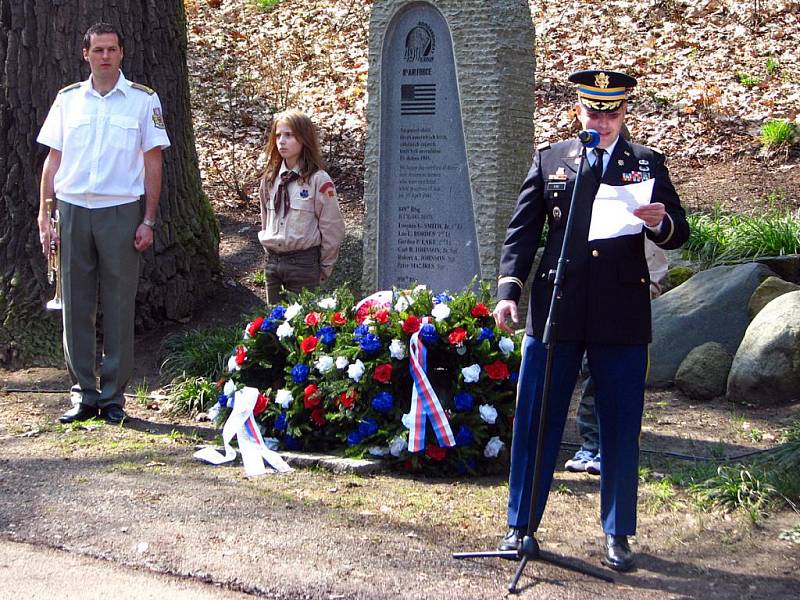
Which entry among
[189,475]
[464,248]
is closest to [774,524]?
[189,475]

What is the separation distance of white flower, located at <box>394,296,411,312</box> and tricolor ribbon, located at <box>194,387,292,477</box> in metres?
0.89

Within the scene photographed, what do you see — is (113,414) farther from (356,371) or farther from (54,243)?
(356,371)

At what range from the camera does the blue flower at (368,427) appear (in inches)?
212

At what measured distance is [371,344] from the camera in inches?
212

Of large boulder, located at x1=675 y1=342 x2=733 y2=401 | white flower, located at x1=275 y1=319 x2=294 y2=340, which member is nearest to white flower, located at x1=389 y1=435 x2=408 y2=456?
white flower, located at x1=275 y1=319 x2=294 y2=340

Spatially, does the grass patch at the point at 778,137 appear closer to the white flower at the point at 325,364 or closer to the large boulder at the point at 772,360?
the large boulder at the point at 772,360

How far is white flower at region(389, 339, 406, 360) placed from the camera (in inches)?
210

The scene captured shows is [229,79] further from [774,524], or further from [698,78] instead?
[774,524]

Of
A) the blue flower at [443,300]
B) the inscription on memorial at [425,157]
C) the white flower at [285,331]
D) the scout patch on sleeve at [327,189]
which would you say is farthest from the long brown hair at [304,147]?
the blue flower at [443,300]

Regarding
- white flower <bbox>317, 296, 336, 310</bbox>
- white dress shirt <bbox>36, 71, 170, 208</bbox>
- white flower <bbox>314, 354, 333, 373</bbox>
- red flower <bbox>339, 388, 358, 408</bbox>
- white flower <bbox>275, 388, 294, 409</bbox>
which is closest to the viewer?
red flower <bbox>339, 388, 358, 408</bbox>

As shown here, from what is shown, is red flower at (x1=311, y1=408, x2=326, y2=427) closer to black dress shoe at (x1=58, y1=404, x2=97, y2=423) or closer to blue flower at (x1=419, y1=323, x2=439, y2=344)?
blue flower at (x1=419, y1=323, x2=439, y2=344)

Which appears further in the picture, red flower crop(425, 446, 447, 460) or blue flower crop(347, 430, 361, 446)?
blue flower crop(347, 430, 361, 446)

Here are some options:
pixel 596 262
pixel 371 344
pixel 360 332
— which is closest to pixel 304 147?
pixel 360 332

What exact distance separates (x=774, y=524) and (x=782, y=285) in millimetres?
2949
